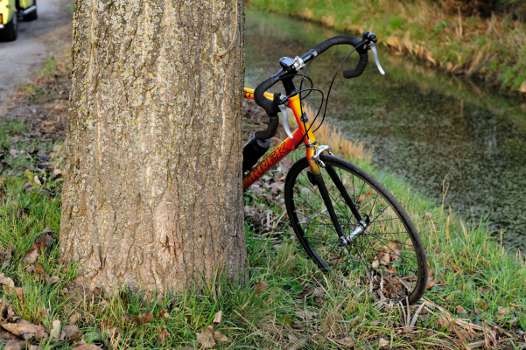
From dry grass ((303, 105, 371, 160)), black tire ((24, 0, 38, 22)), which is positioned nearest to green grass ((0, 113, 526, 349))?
dry grass ((303, 105, 371, 160))

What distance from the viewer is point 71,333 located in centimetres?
288

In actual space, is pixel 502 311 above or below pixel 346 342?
below

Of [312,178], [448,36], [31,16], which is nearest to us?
[312,178]

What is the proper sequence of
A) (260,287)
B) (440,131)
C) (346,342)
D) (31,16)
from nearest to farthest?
(346,342)
(260,287)
(440,131)
(31,16)

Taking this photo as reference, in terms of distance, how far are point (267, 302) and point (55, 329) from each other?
3.31 ft

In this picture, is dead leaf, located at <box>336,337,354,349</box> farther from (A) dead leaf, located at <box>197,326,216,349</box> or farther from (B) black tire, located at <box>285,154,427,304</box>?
(A) dead leaf, located at <box>197,326,216,349</box>

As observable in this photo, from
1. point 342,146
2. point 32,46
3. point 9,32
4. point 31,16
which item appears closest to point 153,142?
point 342,146

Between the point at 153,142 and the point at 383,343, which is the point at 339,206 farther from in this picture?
the point at 153,142

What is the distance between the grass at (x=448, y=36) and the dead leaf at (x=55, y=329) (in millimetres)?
10889

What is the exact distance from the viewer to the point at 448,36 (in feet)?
47.6

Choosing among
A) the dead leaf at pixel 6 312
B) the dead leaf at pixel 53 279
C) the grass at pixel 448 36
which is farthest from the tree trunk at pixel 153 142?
the grass at pixel 448 36

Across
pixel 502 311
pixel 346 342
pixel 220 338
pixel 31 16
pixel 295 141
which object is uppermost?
pixel 295 141

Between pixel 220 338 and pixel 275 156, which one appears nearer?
pixel 220 338

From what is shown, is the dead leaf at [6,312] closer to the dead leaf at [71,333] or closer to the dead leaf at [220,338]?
the dead leaf at [71,333]
